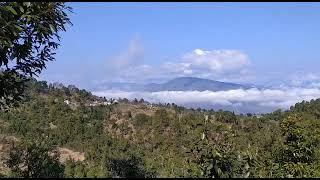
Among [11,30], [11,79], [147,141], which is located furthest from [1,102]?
[147,141]

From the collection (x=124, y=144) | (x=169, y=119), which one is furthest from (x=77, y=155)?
(x=169, y=119)

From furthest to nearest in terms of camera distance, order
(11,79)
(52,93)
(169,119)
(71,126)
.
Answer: (52,93)
(169,119)
(71,126)
(11,79)

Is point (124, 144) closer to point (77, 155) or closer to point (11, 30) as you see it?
point (77, 155)

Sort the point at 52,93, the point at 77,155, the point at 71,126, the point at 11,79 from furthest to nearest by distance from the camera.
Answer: the point at 52,93, the point at 71,126, the point at 77,155, the point at 11,79

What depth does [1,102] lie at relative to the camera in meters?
10.5

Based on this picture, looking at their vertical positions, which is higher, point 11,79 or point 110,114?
point 110,114

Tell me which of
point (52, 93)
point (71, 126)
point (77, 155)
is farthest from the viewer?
point (52, 93)

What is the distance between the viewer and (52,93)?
122 metres

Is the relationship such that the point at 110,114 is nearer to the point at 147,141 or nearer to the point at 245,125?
the point at 147,141

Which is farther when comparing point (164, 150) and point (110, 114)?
point (110, 114)

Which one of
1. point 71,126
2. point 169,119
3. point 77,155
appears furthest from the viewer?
point 169,119

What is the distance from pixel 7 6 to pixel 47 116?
10041cm

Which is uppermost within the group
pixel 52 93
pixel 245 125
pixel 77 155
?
pixel 52 93

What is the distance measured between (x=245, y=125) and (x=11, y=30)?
103572 millimetres
